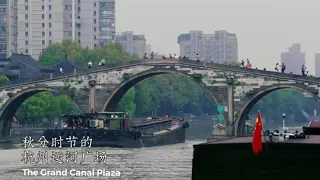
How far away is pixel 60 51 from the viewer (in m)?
142

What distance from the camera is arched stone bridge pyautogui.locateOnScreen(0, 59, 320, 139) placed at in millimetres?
78188

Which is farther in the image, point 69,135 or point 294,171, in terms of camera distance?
point 69,135

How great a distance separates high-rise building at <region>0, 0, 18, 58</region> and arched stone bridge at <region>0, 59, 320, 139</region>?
69.3m

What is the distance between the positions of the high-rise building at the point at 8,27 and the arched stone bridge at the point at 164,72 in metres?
69.3

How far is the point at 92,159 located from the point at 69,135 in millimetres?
16764

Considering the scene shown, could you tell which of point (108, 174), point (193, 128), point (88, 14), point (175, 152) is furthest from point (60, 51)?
point (108, 174)

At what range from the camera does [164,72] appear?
81812mm

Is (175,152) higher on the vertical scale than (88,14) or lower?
lower

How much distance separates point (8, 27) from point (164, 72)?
80.7 m

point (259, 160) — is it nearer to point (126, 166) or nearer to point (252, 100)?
point (126, 166)

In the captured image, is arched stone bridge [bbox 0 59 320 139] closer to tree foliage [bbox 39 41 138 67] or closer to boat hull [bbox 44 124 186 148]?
boat hull [bbox 44 124 186 148]

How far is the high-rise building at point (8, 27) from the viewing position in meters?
156

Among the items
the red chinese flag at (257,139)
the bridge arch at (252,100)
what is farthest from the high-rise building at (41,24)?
the red chinese flag at (257,139)

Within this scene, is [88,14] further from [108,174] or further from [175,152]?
[108,174]
